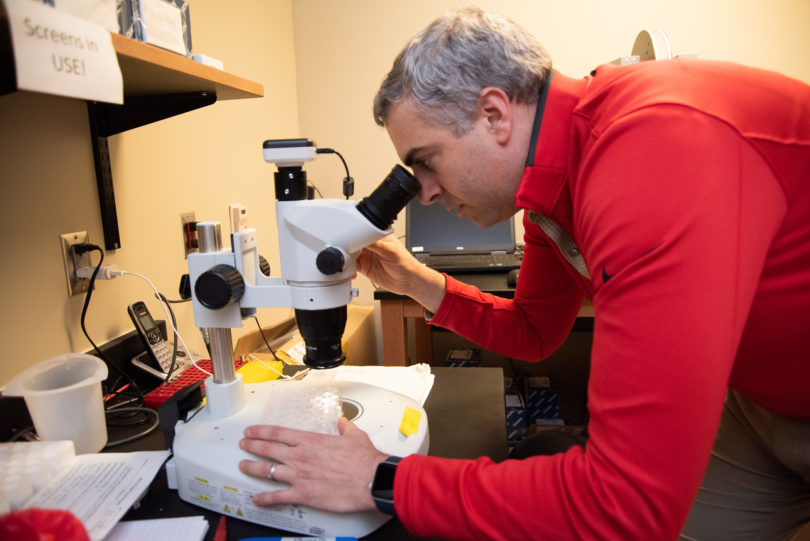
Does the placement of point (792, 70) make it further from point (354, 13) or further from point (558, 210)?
point (558, 210)

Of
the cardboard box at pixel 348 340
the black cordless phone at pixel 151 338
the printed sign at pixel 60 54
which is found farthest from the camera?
the cardboard box at pixel 348 340

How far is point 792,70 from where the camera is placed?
2.10 m

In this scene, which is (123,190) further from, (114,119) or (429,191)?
(429,191)

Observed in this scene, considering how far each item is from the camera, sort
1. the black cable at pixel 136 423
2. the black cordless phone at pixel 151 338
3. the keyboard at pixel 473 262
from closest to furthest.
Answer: the black cable at pixel 136 423 → the black cordless phone at pixel 151 338 → the keyboard at pixel 473 262

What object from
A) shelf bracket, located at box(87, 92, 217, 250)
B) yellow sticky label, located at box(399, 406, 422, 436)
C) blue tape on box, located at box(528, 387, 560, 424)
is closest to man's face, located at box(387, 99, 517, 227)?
yellow sticky label, located at box(399, 406, 422, 436)

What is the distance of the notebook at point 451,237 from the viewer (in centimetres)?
208

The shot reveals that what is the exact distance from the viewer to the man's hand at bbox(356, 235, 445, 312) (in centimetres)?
100

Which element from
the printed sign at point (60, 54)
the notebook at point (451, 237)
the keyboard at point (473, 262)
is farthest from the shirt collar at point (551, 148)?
the notebook at point (451, 237)

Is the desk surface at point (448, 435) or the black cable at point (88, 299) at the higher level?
the black cable at point (88, 299)

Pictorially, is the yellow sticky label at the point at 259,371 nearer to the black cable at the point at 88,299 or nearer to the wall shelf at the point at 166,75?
the black cable at the point at 88,299

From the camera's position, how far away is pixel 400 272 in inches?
40.1

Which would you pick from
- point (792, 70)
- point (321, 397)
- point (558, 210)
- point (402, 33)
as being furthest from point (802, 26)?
point (321, 397)

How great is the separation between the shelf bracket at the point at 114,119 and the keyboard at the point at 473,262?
3.47 ft

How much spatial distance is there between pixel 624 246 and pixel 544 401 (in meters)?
1.92
